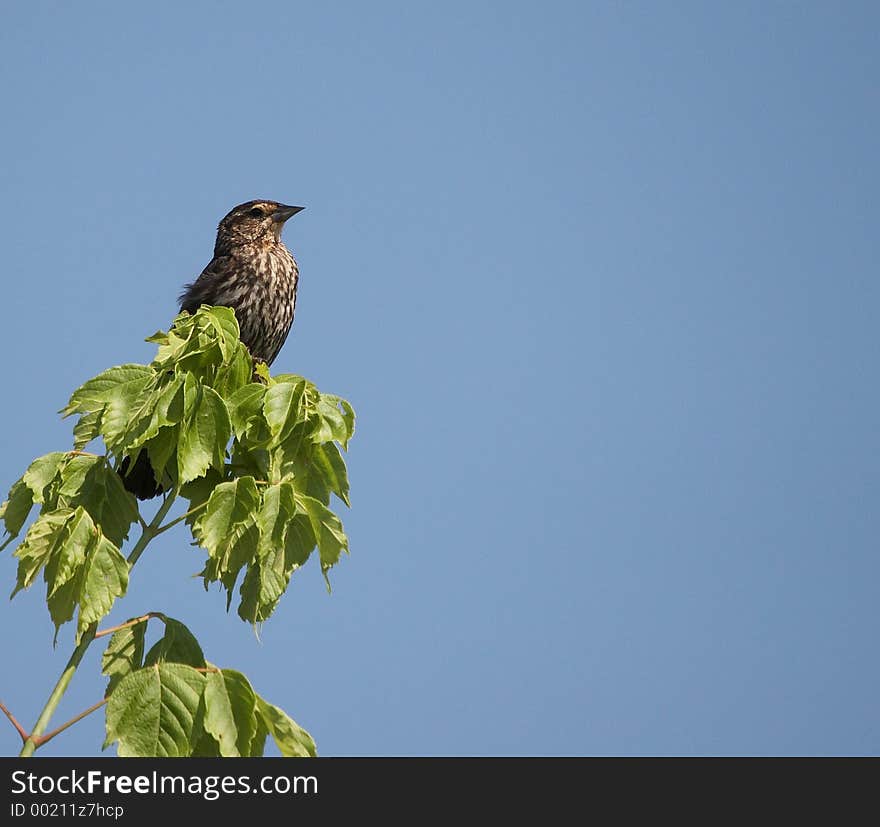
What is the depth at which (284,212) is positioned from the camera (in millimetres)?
9703

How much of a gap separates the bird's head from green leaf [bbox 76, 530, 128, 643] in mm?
4710

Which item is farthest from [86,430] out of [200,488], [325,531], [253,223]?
[253,223]

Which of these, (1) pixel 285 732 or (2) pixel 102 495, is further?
(2) pixel 102 495

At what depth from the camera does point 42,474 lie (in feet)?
17.9

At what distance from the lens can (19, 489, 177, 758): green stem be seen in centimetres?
466

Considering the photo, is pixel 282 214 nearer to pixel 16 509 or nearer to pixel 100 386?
pixel 100 386

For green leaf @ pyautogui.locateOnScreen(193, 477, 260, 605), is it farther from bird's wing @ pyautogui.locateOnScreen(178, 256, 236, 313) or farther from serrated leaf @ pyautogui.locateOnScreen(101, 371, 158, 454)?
bird's wing @ pyautogui.locateOnScreen(178, 256, 236, 313)

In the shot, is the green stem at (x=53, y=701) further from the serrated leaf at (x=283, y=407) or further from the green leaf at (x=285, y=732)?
the serrated leaf at (x=283, y=407)

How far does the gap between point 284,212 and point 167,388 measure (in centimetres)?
450

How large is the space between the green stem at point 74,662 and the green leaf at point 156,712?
186 millimetres

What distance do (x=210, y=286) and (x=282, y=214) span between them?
83cm

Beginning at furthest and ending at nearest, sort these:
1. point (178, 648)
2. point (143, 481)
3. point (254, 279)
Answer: point (254, 279) → point (143, 481) → point (178, 648)

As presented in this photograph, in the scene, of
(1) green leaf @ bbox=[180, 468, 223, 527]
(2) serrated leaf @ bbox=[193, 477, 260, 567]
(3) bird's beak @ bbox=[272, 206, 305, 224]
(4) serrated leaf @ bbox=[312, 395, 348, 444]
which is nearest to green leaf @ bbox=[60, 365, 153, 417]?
(1) green leaf @ bbox=[180, 468, 223, 527]
